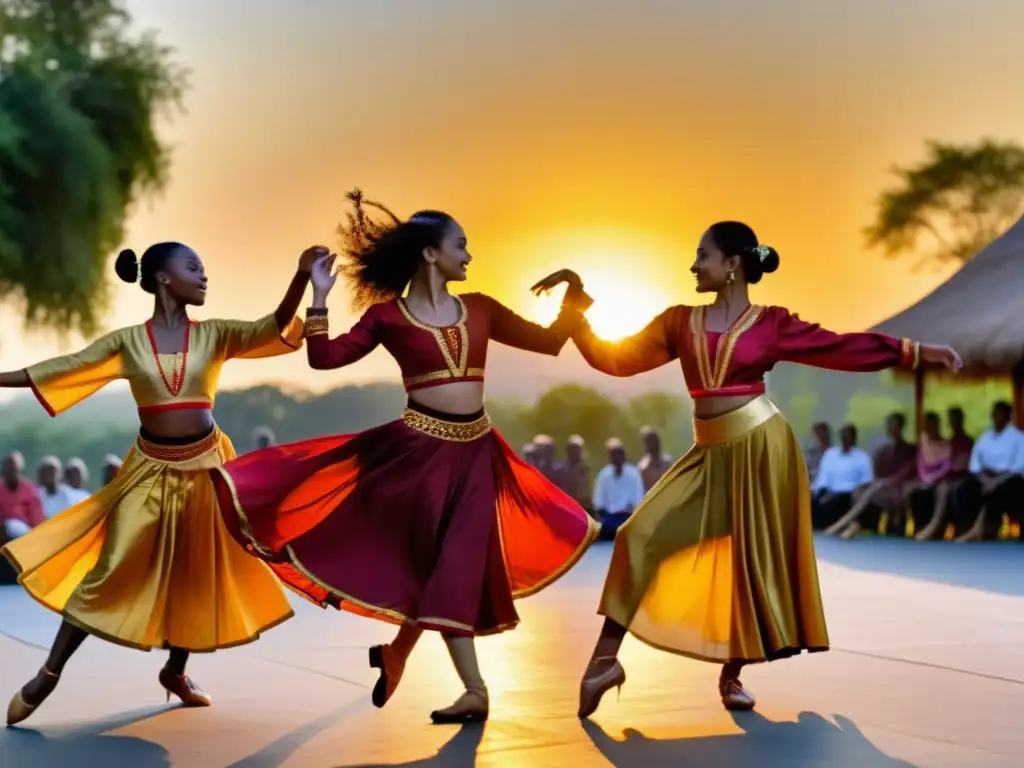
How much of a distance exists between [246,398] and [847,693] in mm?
10322

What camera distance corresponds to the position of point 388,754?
387cm

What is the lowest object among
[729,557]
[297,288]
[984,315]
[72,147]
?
[729,557]

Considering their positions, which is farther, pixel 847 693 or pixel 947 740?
pixel 847 693

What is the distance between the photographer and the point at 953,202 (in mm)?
18547

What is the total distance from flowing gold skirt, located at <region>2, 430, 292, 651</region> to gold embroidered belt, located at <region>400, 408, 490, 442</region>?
2.20ft

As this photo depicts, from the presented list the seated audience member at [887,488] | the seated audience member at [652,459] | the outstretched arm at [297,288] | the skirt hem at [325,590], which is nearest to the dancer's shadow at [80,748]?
the skirt hem at [325,590]

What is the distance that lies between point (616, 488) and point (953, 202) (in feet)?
26.9

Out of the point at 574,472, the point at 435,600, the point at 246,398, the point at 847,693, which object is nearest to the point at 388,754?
the point at 435,600

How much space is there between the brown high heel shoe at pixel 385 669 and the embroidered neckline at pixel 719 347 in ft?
4.02

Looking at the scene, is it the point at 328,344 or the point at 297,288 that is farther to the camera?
the point at 297,288

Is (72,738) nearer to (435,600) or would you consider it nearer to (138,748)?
(138,748)

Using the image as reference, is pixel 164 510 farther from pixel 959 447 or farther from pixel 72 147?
pixel 72 147

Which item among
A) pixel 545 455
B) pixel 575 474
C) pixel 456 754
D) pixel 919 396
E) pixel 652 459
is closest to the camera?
pixel 456 754

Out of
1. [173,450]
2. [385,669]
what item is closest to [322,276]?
[173,450]
